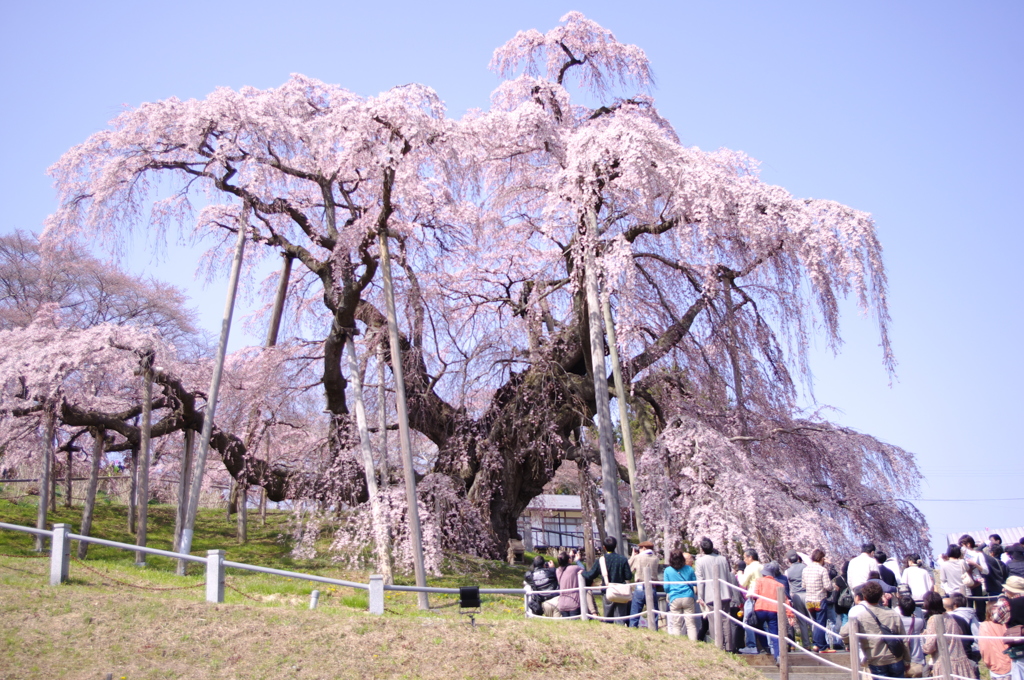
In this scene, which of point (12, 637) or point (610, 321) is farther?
point (610, 321)

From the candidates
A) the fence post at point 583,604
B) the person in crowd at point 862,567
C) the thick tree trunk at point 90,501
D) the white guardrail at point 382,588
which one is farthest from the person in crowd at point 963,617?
the thick tree trunk at point 90,501

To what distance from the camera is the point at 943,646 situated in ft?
24.5

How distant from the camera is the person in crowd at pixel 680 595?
1096cm

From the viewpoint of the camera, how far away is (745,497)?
15.8 m

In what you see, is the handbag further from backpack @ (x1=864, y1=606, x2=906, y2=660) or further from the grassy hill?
backpack @ (x1=864, y1=606, x2=906, y2=660)

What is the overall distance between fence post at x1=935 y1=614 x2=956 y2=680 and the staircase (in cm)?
202

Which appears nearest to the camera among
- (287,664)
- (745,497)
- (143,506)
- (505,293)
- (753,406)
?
(287,664)

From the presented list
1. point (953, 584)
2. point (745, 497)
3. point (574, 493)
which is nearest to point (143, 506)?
point (745, 497)

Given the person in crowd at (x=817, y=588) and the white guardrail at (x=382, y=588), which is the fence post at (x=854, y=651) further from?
the person in crowd at (x=817, y=588)

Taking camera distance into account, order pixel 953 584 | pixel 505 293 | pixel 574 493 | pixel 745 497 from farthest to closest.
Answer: pixel 574 493
pixel 505 293
pixel 745 497
pixel 953 584

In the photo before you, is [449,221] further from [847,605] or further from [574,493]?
[574,493]

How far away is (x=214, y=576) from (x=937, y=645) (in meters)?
8.47

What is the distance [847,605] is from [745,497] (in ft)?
14.1

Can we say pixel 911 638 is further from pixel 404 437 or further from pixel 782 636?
pixel 404 437
